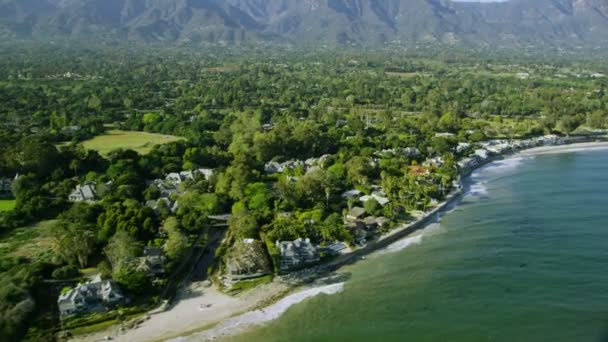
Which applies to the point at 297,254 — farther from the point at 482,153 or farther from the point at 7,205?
the point at 482,153

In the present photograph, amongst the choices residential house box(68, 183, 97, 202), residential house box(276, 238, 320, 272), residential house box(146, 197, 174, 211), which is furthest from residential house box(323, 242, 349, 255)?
residential house box(68, 183, 97, 202)

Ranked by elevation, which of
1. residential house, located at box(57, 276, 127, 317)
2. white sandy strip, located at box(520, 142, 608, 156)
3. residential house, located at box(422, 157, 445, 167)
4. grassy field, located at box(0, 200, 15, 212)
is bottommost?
grassy field, located at box(0, 200, 15, 212)

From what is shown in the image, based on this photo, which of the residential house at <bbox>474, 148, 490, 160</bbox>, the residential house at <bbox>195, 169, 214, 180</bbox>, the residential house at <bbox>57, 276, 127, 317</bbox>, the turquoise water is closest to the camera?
the turquoise water

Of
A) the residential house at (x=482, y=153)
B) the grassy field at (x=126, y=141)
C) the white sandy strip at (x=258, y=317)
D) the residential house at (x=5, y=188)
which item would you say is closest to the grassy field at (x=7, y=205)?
the residential house at (x=5, y=188)

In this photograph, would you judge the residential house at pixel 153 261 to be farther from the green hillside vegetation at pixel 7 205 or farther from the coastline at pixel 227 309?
the green hillside vegetation at pixel 7 205

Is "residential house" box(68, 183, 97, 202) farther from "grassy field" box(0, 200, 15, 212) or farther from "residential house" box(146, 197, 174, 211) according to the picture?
"residential house" box(146, 197, 174, 211)

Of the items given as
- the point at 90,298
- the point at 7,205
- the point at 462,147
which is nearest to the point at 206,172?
the point at 7,205

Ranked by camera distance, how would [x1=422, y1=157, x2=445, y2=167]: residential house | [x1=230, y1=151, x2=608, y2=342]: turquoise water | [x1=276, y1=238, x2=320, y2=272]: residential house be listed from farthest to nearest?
[x1=422, y1=157, x2=445, y2=167]: residential house → [x1=276, y1=238, x2=320, y2=272]: residential house → [x1=230, y1=151, x2=608, y2=342]: turquoise water
